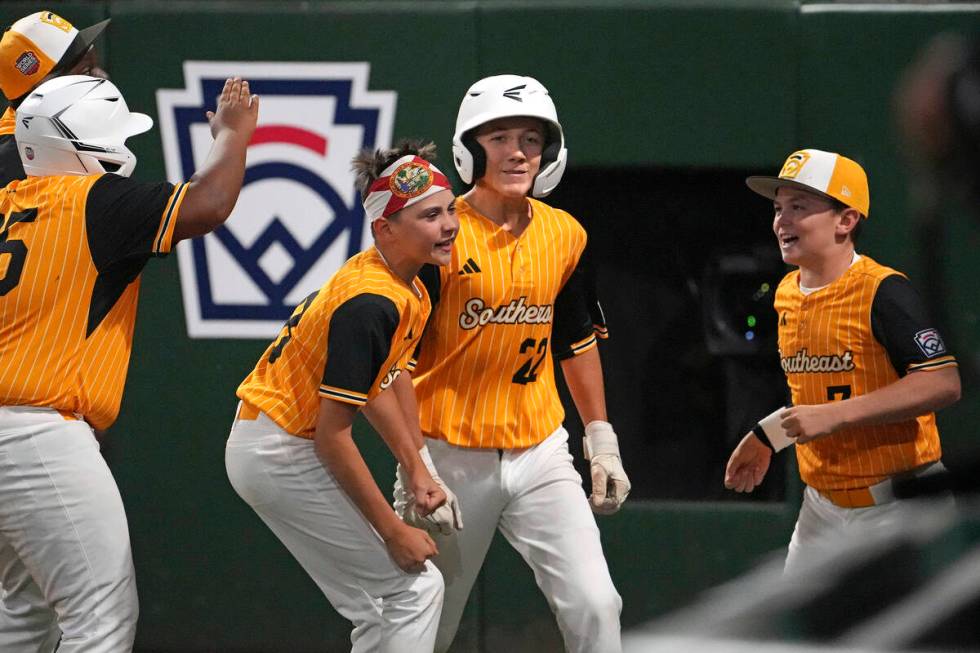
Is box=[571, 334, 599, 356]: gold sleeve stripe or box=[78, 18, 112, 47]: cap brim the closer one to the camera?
box=[571, 334, 599, 356]: gold sleeve stripe

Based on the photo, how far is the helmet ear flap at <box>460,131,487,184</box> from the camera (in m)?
4.15

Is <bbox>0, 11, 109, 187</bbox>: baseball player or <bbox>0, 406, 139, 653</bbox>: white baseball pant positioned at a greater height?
<bbox>0, 11, 109, 187</bbox>: baseball player

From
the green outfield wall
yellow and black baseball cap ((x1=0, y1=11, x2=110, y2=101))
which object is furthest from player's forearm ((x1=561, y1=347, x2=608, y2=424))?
yellow and black baseball cap ((x1=0, y1=11, x2=110, y2=101))

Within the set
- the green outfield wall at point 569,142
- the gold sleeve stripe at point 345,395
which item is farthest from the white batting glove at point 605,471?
the green outfield wall at point 569,142

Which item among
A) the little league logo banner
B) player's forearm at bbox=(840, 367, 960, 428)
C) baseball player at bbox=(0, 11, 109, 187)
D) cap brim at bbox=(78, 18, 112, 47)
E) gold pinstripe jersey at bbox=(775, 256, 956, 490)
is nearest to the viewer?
player's forearm at bbox=(840, 367, 960, 428)

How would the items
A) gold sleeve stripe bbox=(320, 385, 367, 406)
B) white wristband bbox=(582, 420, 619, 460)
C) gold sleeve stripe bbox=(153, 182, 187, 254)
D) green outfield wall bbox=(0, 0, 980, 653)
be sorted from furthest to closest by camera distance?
green outfield wall bbox=(0, 0, 980, 653)
white wristband bbox=(582, 420, 619, 460)
gold sleeve stripe bbox=(153, 182, 187, 254)
gold sleeve stripe bbox=(320, 385, 367, 406)

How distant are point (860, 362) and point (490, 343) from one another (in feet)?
3.53

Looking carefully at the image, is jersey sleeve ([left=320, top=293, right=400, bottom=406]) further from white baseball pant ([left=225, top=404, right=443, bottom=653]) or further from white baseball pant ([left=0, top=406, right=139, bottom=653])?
white baseball pant ([left=0, top=406, right=139, bottom=653])

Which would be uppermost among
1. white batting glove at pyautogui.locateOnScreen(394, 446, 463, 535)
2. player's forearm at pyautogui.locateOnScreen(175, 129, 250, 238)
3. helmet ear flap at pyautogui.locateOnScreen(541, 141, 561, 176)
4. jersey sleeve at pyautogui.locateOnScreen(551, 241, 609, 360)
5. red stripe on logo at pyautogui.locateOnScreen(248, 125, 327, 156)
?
red stripe on logo at pyautogui.locateOnScreen(248, 125, 327, 156)

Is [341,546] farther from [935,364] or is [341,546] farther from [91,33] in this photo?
[91,33]

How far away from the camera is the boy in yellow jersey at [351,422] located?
3.58m

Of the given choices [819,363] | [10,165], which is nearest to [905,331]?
[819,363]

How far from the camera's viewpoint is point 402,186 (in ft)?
12.7

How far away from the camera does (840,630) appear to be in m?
1.43
